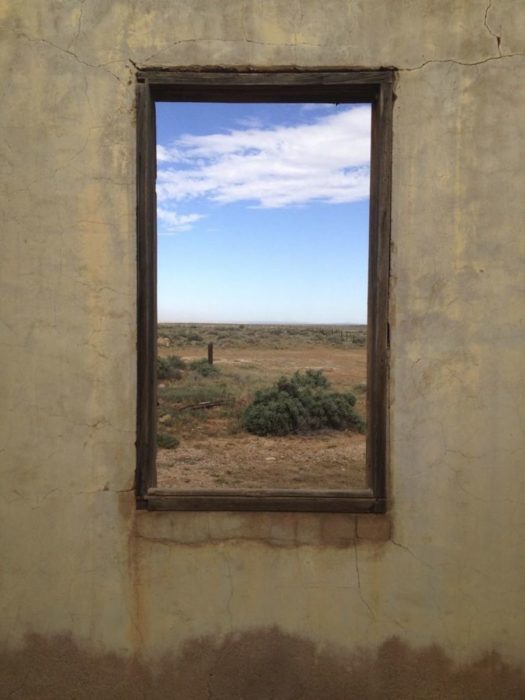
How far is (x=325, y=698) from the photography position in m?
2.34

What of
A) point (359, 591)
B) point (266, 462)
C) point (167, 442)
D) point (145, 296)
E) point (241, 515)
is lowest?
point (266, 462)

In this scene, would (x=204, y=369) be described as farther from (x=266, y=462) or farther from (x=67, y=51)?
(x=67, y=51)

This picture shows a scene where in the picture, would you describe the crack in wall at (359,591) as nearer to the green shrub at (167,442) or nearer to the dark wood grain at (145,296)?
the dark wood grain at (145,296)

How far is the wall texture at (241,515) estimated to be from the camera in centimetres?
227

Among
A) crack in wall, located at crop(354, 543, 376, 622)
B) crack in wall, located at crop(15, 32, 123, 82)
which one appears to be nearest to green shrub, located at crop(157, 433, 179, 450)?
crack in wall, located at crop(354, 543, 376, 622)

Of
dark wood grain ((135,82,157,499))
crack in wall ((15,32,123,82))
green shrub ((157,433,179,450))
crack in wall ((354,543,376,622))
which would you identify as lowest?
green shrub ((157,433,179,450))

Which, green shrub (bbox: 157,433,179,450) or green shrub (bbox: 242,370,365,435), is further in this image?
green shrub (bbox: 242,370,365,435)

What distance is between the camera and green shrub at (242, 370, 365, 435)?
972 centimetres

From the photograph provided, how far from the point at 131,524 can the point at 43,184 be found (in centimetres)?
148

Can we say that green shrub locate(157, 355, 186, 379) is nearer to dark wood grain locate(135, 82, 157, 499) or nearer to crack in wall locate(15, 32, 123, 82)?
dark wood grain locate(135, 82, 157, 499)

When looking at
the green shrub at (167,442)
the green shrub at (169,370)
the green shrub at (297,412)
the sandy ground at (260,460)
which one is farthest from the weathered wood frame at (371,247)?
the green shrub at (169,370)

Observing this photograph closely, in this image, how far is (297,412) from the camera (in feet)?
32.6

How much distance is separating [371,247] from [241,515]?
1.28 metres

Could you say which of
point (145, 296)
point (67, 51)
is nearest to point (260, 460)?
point (145, 296)
